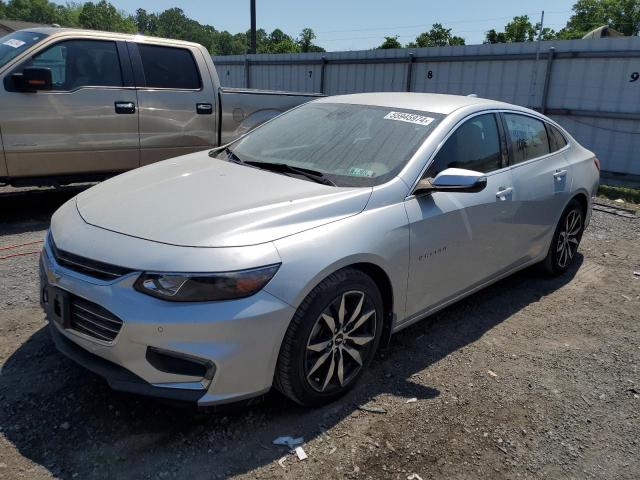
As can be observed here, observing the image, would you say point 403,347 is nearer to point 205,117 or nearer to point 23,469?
point 23,469

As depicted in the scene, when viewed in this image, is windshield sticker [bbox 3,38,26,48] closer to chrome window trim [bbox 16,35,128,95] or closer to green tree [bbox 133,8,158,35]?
chrome window trim [bbox 16,35,128,95]

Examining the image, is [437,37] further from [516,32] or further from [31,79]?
[31,79]

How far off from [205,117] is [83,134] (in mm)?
1530

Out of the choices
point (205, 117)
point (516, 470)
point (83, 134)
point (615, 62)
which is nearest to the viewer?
point (516, 470)

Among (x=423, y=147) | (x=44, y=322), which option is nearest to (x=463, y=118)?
(x=423, y=147)

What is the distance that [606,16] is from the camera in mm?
70688

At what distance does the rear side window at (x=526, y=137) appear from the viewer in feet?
13.9

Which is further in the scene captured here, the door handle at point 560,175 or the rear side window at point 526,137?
the door handle at point 560,175

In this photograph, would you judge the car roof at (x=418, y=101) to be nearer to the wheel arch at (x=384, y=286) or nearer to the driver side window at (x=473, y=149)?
the driver side window at (x=473, y=149)

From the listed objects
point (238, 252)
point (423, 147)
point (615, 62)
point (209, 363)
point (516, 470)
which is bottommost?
point (516, 470)

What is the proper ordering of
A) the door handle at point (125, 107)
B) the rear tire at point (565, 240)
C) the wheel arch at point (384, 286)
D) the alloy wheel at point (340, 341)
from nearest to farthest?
the alloy wheel at point (340, 341)
the wheel arch at point (384, 286)
the rear tire at point (565, 240)
the door handle at point (125, 107)

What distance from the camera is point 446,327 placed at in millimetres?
4016

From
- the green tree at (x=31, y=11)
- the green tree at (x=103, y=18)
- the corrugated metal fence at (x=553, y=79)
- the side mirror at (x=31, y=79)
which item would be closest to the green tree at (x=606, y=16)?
the corrugated metal fence at (x=553, y=79)

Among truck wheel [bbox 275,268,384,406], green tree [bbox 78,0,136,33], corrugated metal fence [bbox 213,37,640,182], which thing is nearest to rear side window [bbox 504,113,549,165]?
truck wheel [bbox 275,268,384,406]
